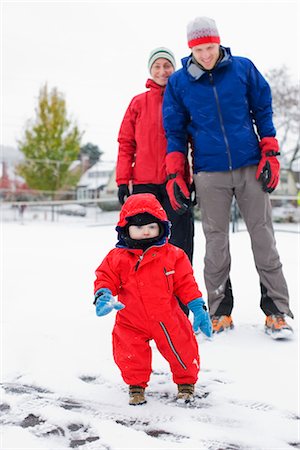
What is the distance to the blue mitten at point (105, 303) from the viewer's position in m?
1.74

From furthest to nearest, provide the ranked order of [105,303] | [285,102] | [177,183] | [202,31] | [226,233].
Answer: [285,102] < [226,233] < [177,183] < [202,31] < [105,303]

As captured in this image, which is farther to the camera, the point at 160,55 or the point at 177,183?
the point at 160,55

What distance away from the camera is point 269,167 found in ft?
8.85

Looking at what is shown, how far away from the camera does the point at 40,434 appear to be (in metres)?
1.61

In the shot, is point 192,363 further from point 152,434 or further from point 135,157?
point 135,157

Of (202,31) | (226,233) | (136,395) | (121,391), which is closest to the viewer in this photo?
(136,395)

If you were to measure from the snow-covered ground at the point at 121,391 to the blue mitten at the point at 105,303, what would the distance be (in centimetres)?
37

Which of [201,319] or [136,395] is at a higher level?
[201,319]

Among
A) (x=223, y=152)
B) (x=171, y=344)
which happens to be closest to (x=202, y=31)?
(x=223, y=152)

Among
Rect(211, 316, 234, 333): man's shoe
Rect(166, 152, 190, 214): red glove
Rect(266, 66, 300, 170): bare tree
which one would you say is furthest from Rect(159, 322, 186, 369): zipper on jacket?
Rect(266, 66, 300, 170): bare tree

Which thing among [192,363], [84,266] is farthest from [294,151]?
[192,363]

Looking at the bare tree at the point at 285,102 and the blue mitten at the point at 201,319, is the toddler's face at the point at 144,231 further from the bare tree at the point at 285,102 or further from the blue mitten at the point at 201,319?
the bare tree at the point at 285,102

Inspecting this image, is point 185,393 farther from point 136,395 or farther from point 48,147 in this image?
point 48,147

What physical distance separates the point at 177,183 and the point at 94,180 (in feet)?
78.8
